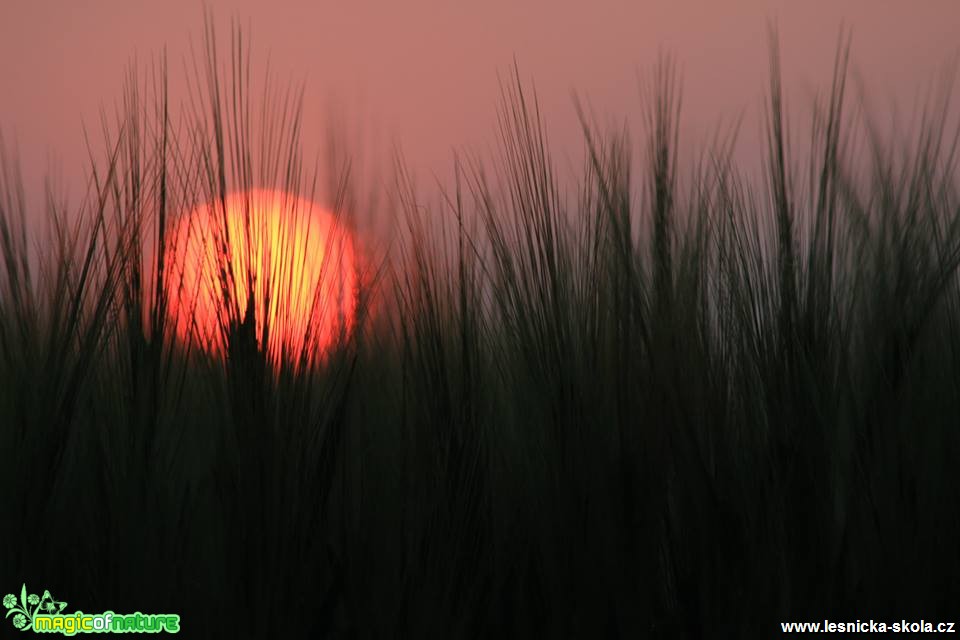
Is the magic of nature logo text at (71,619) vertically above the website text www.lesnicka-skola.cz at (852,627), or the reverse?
the magic of nature logo text at (71,619)

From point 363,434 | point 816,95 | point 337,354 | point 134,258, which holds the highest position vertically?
point 816,95

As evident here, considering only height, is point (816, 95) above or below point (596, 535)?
above

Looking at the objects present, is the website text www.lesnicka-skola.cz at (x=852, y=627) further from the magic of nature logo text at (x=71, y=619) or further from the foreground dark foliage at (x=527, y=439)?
the magic of nature logo text at (x=71, y=619)

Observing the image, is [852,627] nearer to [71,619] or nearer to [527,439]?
[527,439]

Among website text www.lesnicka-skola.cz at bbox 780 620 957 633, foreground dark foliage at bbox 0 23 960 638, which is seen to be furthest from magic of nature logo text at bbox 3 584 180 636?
website text www.lesnicka-skola.cz at bbox 780 620 957 633

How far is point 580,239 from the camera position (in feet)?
4.29

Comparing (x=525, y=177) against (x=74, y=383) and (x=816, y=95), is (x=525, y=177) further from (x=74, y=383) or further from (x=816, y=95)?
(x=74, y=383)

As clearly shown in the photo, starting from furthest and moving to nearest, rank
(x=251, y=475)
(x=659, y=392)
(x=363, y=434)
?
(x=363, y=434) < (x=659, y=392) < (x=251, y=475)

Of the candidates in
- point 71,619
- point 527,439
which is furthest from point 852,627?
point 71,619

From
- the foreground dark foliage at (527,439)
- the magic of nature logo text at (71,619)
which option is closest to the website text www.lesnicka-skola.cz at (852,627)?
the foreground dark foliage at (527,439)

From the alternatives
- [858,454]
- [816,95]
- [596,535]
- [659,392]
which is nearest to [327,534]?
[596,535]

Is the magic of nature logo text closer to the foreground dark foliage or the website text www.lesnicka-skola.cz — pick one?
the foreground dark foliage

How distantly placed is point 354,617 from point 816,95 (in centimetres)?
98

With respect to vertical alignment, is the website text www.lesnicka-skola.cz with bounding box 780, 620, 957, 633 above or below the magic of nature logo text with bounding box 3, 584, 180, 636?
below
